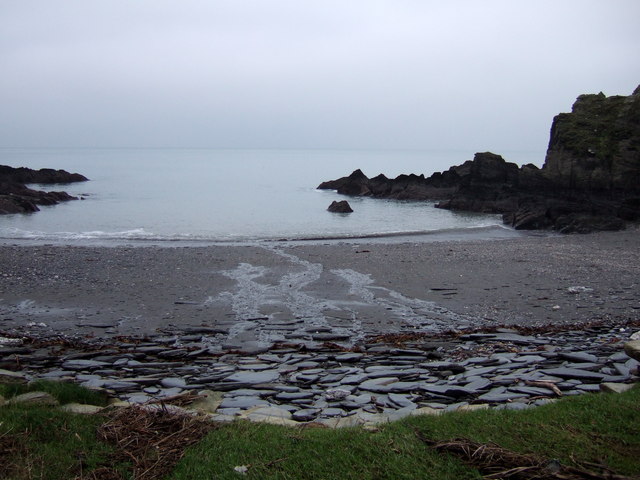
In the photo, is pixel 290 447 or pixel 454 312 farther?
pixel 454 312

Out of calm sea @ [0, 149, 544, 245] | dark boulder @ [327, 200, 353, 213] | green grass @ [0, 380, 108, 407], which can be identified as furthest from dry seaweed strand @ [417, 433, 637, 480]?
Result: dark boulder @ [327, 200, 353, 213]

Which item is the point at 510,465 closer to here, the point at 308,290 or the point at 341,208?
the point at 308,290

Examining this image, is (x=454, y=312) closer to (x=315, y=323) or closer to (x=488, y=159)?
(x=315, y=323)

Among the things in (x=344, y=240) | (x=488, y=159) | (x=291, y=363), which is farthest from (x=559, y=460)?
(x=488, y=159)

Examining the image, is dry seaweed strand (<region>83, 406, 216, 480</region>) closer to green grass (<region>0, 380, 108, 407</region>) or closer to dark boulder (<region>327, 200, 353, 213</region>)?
green grass (<region>0, 380, 108, 407</region>)

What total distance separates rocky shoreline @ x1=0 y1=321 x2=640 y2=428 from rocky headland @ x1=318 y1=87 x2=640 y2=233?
28.4 meters

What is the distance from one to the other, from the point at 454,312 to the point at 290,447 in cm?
1017

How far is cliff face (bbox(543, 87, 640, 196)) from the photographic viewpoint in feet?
134

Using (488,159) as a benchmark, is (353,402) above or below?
below

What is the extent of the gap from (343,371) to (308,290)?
28.7 ft

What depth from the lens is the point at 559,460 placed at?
17.0ft

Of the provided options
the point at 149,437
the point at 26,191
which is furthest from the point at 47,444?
the point at 26,191

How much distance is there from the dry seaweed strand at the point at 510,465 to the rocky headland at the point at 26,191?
48.0 m

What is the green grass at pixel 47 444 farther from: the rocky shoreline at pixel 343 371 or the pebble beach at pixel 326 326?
the pebble beach at pixel 326 326
